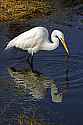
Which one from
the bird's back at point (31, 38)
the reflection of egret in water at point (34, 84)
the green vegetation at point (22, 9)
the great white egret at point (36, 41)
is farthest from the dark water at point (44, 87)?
the green vegetation at point (22, 9)

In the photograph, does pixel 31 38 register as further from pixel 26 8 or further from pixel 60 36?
pixel 26 8

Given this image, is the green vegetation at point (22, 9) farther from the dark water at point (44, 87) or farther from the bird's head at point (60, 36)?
the bird's head at point (60, 36)

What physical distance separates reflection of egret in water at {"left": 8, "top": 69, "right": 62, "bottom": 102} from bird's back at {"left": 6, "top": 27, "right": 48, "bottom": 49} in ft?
3.42

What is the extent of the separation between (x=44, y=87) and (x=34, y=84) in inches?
12.5

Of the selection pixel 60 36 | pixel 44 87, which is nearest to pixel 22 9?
pixel 60 36

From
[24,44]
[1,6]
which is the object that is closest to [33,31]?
[24,44]

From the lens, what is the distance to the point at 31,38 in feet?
40.2

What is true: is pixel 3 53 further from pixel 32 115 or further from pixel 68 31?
pixel 32 115

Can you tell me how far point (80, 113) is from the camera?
8.58 metres

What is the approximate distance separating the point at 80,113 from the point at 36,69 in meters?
2.97

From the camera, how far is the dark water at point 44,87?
844cm

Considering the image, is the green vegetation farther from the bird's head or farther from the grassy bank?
the bird's head

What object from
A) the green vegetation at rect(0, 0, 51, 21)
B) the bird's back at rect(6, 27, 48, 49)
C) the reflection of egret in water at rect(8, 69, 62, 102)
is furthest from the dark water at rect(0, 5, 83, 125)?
the green vegetation at rect(0, 0, 51, 21)

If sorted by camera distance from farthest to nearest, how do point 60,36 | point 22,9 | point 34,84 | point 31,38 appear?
1. point 22,9
2. point 31,38
3. point 60,36
4. point 34,84
